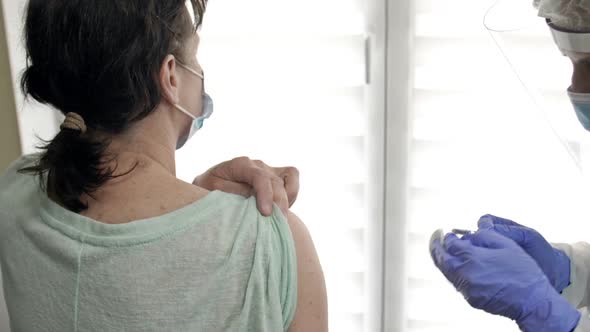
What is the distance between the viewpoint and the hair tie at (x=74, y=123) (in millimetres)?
1032

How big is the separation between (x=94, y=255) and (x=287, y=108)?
2.81 feet

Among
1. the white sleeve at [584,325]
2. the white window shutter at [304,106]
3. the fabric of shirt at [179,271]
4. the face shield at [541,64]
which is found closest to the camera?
the fabric of shirt at [179,271]

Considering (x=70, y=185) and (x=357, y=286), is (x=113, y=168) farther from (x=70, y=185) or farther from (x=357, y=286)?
(x=357, y=286)

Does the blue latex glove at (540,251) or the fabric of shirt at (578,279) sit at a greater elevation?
the blue latex glove at (540,251)

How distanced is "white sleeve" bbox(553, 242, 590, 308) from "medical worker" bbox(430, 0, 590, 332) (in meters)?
0.24

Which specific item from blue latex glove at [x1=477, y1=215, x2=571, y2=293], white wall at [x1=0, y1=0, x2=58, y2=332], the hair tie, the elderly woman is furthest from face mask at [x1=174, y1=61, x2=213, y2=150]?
white wall at [x1=0, y1=0, x2=58, y2=332]

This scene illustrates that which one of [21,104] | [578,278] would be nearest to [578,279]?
[578,278]

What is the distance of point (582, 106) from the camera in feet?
3.86

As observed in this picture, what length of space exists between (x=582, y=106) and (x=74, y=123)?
88 cm

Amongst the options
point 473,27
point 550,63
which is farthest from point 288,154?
point 550,63

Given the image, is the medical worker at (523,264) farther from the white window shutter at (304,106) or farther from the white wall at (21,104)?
the white wall at (21,104)

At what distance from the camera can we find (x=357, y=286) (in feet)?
6.10

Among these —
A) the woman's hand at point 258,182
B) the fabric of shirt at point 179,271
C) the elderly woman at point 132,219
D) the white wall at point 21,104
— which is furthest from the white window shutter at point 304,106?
the fabric of shirt at point 179,271

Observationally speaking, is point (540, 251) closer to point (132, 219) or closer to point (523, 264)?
point (523, 264)
